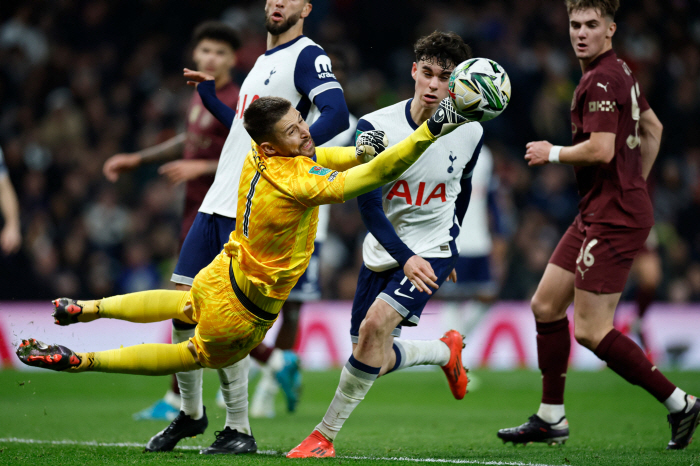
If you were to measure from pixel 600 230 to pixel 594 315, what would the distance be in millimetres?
502

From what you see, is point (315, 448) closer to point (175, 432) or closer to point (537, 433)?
point (175, 432)

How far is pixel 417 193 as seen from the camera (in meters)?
4.73

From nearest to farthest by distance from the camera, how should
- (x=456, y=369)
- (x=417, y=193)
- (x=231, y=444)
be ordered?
(x=231, y=444)
(x=417, y=193)
(x=456, y=369)

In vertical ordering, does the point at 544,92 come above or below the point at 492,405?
above

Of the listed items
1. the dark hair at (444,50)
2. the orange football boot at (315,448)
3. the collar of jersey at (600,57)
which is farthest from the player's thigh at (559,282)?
the orange football boot at (315,448)

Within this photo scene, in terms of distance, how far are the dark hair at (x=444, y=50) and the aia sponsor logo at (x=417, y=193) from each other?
2.35 ft

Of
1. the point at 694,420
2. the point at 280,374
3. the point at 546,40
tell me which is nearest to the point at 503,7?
the point at 546,40

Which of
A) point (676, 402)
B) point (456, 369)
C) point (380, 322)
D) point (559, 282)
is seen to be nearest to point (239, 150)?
A: point (380, 322)

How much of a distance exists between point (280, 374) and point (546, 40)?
10.0 meters

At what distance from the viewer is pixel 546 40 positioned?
47.9 feet

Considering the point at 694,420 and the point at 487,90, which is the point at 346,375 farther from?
the point at 694,420

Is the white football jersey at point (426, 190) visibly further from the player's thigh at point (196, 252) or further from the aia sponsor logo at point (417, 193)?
the player's thigh at point (196, 252)

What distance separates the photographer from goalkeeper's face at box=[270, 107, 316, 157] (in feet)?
12.5

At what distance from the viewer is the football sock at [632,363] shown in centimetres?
454
